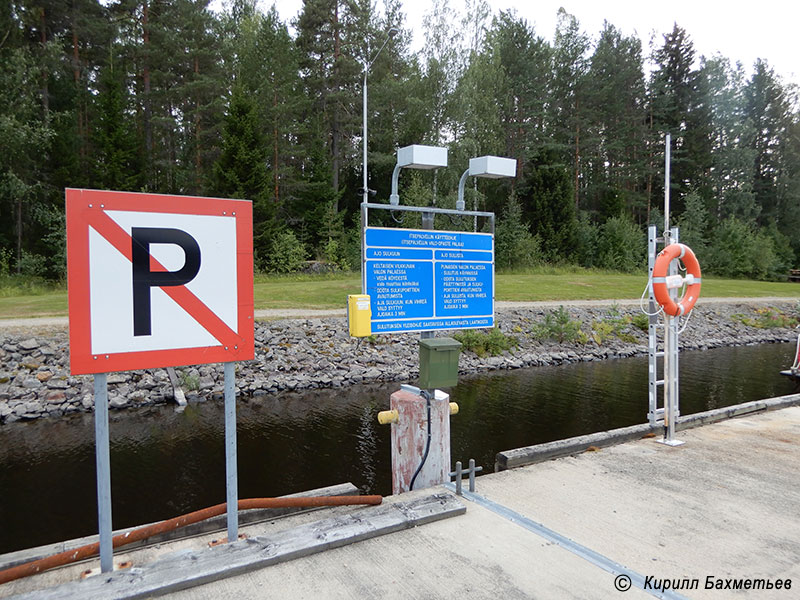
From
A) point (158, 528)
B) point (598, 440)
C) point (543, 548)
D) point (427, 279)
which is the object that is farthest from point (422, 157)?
point (158, 528)

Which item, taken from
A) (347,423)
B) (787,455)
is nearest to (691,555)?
(787,455)

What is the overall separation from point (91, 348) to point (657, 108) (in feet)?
145

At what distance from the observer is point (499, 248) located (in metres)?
29.0

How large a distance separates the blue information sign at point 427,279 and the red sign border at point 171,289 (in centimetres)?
146

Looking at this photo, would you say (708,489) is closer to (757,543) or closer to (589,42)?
(757,543)

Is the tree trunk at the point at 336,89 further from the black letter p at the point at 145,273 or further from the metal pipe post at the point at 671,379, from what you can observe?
the black letter p at the point at 145,273

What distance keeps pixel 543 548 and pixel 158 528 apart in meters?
2.22

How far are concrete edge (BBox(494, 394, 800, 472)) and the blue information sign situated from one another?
120 centimetres

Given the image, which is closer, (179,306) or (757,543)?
(179,306)

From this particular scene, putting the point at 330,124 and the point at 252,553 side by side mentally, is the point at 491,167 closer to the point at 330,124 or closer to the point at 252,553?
the point at 252,553

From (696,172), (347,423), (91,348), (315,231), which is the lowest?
(347,423)

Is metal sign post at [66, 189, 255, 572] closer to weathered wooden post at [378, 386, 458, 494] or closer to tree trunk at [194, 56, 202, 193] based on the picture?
weathered wooden post at [378, 386, 458, 494]

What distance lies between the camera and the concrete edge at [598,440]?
4871 millimetres

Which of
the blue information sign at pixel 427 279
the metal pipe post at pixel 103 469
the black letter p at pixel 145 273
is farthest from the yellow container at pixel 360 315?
the metal pipe post at pixel 103 469
